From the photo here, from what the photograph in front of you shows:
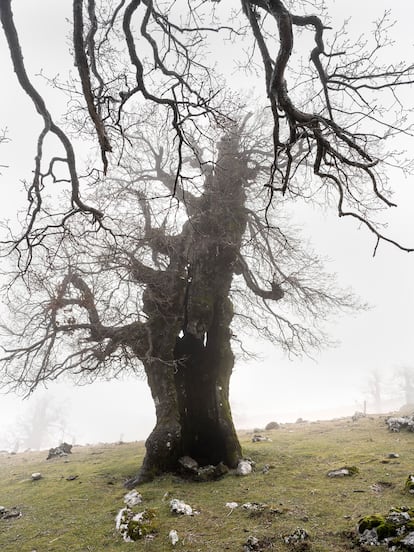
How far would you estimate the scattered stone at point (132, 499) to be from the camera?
799 cm

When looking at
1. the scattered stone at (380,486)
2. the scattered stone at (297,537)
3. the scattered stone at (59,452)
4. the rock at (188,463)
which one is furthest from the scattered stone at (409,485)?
the scattered stone at (59,452)

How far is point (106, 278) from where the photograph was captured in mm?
10773

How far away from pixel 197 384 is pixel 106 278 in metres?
4.25

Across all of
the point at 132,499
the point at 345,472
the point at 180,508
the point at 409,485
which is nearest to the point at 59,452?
the point at 132,499

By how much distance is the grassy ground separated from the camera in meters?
5.90

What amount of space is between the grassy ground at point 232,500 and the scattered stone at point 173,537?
77 millimetres

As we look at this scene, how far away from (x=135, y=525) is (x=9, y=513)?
11.9 feet

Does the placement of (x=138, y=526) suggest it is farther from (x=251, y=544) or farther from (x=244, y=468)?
(x=244, y=468)

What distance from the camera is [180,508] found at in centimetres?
716

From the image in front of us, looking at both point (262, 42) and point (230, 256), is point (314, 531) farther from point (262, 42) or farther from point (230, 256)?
point (230, 256)

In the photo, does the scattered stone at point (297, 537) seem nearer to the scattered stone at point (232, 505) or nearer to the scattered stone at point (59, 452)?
the scattered stone at point (232, 505)

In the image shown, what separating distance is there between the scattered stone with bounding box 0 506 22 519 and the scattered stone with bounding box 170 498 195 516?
338 cm

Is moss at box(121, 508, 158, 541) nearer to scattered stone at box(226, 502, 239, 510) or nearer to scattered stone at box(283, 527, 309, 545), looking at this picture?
scattered stone at box(226, 502, 239, 510)

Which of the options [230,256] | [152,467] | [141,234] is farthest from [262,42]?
[152,467]
